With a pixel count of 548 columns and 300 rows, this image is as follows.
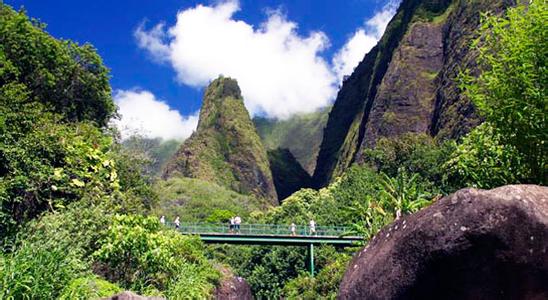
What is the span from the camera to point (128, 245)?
1598 centimetres

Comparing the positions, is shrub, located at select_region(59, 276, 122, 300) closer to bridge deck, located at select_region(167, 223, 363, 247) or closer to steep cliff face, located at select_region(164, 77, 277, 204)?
bridge deck, located at select_region(167, 223, 363, 247)

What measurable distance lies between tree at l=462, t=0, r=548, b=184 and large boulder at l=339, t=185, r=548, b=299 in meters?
5.52

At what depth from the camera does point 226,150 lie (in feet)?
572

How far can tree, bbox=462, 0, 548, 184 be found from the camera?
12.1m

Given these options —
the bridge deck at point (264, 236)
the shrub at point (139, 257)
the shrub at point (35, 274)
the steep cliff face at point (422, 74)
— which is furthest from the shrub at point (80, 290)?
the steep cliff face at point (422, 74)

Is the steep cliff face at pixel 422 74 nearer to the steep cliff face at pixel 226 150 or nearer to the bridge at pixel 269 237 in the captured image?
the steep cliff face at pixel 226 150

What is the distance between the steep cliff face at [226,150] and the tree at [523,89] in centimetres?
14550

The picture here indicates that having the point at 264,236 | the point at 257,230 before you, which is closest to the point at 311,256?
the point at 264,236

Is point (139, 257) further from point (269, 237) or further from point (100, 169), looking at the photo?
point (269, 237)

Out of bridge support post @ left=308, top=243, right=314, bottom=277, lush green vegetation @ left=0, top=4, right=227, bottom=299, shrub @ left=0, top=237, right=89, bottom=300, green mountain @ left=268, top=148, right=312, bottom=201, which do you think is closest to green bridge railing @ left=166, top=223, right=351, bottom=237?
bridge support post @ left=308, top=243, right=314, bottom=277

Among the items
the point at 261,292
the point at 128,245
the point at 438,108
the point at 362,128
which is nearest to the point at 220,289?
the point at 128,245

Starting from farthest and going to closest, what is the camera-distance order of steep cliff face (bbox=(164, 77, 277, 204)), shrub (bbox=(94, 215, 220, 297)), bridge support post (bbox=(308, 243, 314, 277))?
steep cliff face (bbox=(164, 77, 277, 204)) < bridge support post (bbox=(308, 243, 314, 277)) < shrub (bbox=(94, 215, 220, 297))

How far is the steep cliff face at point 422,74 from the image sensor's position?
9181cm

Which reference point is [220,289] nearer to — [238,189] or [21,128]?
[21,128]
